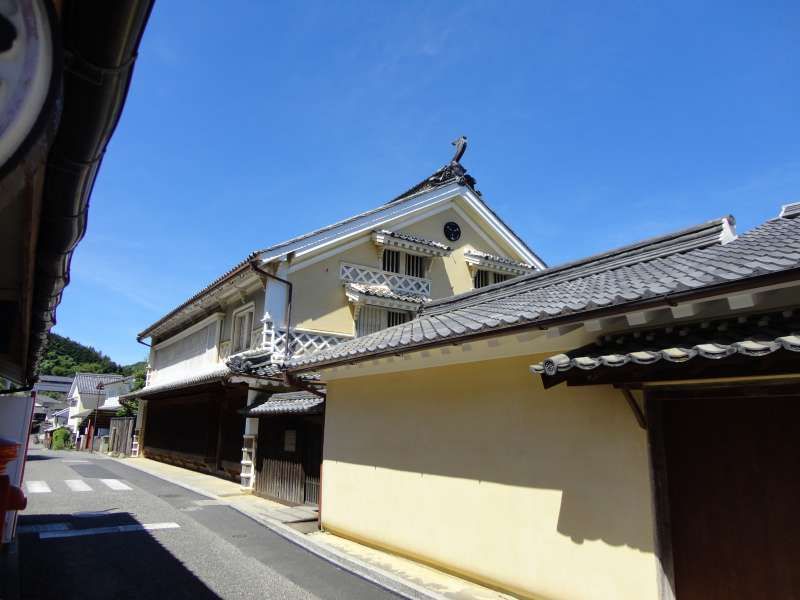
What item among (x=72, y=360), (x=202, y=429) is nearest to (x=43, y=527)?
(x=202, y=429)

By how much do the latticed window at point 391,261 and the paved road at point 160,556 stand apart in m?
9.46

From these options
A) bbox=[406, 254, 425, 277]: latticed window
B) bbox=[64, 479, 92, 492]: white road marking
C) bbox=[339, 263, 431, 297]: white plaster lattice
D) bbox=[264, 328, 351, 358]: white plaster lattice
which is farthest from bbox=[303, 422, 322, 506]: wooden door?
bbox=[406, 254, 425, 277]: latticed window

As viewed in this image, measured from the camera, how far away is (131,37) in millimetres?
1908

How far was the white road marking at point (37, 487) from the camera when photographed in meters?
13.9

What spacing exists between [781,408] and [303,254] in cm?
1376

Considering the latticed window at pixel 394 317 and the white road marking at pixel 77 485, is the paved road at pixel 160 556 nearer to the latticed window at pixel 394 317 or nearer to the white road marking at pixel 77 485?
the white road marking at pixel 77 485

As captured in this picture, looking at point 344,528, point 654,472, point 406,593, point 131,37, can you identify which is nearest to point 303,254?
point 344,528

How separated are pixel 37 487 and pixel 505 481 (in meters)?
14.8

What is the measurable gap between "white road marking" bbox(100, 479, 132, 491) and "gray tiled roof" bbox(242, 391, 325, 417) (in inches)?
178

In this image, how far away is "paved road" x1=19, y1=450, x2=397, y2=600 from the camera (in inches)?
246

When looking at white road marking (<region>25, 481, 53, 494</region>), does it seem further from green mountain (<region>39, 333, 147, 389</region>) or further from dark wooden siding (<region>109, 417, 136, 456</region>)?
green mountain (<region>39, 333, 147, 389</region>)

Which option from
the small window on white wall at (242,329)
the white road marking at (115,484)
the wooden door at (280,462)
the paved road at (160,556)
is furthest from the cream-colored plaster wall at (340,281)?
the white road marking at (115,484)

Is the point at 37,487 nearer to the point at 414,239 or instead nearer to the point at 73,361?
the point at 414,239

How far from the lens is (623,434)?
5.17 m
